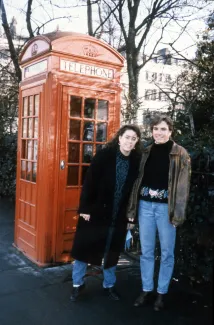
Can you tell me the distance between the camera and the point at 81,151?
4652 mm

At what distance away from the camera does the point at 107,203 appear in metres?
3.60

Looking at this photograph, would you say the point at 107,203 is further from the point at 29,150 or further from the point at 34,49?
the point at 34,49

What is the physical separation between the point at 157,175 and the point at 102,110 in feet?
5.61

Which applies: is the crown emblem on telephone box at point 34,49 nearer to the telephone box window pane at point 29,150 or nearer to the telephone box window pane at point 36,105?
the telephone box window pane at point 36,105

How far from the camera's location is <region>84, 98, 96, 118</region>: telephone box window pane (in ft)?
15.2

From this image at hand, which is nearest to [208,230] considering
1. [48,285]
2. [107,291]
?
[107,291]

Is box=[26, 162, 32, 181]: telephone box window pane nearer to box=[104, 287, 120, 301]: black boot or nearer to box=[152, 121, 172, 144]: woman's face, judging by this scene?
box=[104, 287, 120, 301]: black boot

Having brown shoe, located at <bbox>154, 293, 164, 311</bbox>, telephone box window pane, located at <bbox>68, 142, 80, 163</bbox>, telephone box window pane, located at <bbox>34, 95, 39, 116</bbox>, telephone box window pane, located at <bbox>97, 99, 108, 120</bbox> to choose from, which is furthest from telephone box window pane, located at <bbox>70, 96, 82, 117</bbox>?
brown shoe, located at <bbox>154, 293, 164, 311</bbox>

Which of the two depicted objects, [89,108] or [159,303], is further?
[89,108]

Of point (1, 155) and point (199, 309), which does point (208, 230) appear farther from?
point (1, 155)

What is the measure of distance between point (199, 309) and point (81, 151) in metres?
2.40

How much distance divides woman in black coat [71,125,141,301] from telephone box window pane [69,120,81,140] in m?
1.00

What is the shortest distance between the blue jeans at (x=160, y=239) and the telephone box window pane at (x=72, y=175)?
1383 millimetres

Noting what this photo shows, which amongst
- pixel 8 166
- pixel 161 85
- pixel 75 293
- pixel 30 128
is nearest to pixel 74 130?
pixel 30 128
